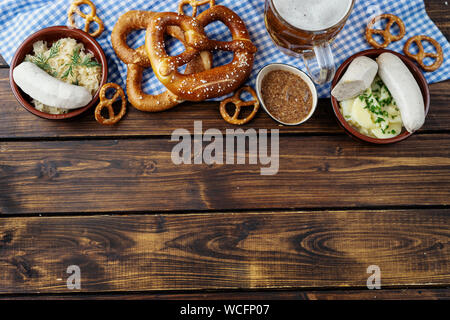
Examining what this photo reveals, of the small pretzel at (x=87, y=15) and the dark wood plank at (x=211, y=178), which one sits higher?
the small pretzel at (x=87, y=15)

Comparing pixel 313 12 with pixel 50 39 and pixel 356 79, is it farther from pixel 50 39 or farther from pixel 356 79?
pixel 50 39

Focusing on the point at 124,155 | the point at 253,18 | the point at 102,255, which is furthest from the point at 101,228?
the point at 253,18

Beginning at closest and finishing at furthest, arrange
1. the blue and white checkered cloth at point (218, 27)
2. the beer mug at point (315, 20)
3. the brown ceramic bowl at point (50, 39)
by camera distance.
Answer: the beer mug at point (315, 20) < the brown ceramic bowl at point (50, 39) < the blue and white checkered cloth at point (218, 27)

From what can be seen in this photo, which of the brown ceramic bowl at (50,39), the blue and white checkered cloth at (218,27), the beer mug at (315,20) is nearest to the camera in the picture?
the beer mug at (315,20)

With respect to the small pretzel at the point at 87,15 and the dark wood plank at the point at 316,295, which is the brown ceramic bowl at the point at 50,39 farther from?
the dark wood plank at the point at 316,295

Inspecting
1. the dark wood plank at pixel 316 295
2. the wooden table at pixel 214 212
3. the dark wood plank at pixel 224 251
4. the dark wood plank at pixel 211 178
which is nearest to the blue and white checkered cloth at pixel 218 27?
the wooden table at pixel 214 212

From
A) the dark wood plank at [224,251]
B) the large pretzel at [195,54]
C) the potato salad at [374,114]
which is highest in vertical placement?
the large pretzel at [195,54]

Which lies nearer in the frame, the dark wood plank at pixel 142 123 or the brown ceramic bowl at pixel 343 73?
the brown ceramic bowl at pixel 343 73

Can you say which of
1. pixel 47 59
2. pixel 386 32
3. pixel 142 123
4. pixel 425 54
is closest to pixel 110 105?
pixel 142 123
